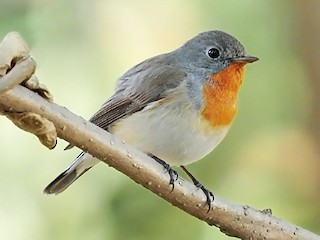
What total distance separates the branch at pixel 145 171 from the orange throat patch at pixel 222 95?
0.85 m

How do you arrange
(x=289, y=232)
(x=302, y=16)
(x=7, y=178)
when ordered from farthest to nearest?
1. (x=302, y=16)
2. (x=7, y=178)
3. (x=289, y=232)

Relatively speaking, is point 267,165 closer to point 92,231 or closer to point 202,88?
point 202,88

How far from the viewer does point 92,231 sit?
108 inches

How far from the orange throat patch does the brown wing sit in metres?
0.14

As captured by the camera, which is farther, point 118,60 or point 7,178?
point 118,60

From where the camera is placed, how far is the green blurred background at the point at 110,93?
108 inches

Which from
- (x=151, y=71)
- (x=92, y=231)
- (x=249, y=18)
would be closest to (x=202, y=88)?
(x=151, y=71)

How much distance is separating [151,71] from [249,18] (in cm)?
49

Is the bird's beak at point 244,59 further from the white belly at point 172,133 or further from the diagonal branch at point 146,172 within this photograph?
the diagonal branch at point 146,172

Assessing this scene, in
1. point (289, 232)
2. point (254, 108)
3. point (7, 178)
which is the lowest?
point (7, 178)

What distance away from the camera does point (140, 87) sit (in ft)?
9.49

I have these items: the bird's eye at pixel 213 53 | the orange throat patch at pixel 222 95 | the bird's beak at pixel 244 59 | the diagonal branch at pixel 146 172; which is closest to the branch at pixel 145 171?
the diagonal branch at pixel 146 172

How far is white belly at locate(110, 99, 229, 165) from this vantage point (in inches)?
104

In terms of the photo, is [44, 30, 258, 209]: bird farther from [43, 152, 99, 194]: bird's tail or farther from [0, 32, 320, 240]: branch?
[0, 32, 320, 240]: branch
